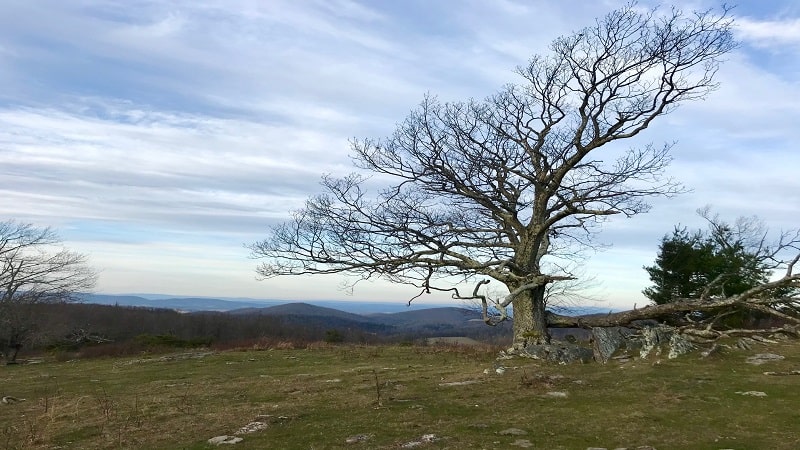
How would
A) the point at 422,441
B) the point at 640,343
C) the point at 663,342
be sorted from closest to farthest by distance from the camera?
the point at 422,441 < the point at 663,342 < the point at 640,343

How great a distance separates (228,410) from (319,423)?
2.48 metres

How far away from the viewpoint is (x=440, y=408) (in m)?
10.1

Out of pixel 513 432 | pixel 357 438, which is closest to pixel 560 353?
pixel 513 432

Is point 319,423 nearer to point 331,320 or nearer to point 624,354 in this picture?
point 624,354

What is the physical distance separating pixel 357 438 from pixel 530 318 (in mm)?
10366

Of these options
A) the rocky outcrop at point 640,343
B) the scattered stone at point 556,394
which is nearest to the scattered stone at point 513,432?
the scattered stone at point 556,394

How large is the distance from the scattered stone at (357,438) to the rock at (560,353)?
324 inches

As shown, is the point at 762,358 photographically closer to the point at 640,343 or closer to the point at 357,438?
the point at 640,343

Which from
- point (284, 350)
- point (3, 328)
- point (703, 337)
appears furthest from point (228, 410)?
point (3, 328)

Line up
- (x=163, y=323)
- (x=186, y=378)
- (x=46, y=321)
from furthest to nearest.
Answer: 1. (x=163, y=323)
2. (x=46, y=321)
3. (x=186, y=378)

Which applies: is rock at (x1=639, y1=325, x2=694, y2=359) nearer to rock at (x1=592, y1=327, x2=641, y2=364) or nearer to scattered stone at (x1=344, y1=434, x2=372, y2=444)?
rock at (x1=592, y1=327, x2=641, y2=364)

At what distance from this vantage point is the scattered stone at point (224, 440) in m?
8.35

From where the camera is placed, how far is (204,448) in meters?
8.14

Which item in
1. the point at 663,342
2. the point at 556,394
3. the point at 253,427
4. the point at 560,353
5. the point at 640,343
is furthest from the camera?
the point at 640,343
